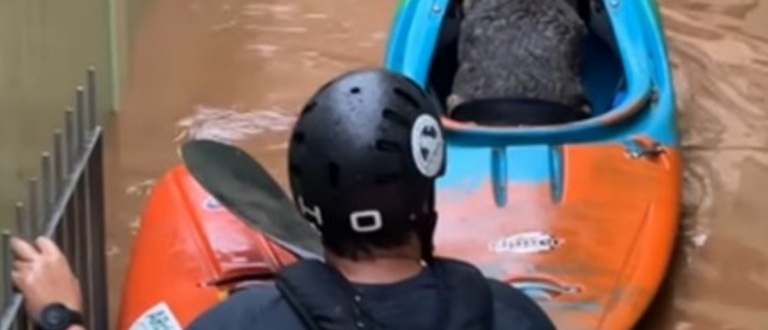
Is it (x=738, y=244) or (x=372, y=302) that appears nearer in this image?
(x=372, y=302)

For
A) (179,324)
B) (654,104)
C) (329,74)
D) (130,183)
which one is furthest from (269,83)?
(179,324)

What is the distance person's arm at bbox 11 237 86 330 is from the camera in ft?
6.09

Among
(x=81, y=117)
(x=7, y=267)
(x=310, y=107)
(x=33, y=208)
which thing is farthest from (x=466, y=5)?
A: (x=310, y=107)

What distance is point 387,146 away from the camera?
1531 millimetres

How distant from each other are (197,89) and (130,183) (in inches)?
15.3

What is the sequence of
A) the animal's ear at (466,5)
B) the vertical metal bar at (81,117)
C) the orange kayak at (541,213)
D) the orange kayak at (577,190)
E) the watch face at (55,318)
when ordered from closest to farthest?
1. the watch face at (55,318)
2. the vertical metal bar at (81,117)
3. the orange kayak at (541,213)
4. the orange kayak at (577,190)
5. the animal's ear at (466,5)

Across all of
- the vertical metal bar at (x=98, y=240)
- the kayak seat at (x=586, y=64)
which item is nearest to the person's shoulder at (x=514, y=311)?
the vertical metal bar at (x=98, y=240)

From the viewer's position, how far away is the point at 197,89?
11.8ft

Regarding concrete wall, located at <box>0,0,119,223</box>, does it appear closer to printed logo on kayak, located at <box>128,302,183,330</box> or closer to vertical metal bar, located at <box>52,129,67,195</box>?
vertical metal bar, located at <box>52,129,67,195</box>

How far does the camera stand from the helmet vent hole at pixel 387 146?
A: 5.02ft

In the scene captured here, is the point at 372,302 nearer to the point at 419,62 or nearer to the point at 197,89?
the point at 419,62

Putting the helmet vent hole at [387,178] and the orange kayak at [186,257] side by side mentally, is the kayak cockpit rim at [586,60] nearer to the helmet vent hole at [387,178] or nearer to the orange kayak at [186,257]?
the orange kayak at [186,257]

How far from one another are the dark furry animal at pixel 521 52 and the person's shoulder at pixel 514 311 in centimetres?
137

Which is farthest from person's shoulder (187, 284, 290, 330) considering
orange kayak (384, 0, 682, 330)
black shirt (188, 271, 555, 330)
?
orange kayak (384, 0, 682, 330)
